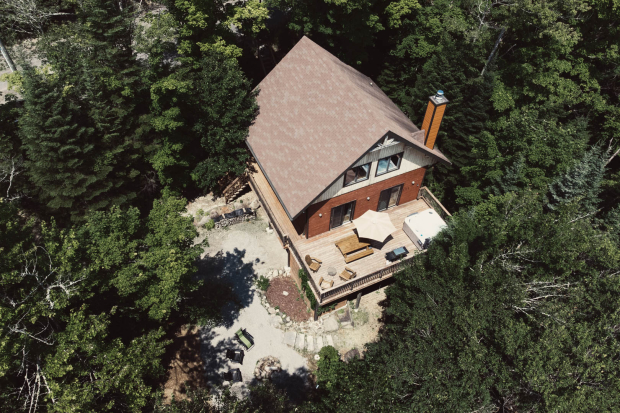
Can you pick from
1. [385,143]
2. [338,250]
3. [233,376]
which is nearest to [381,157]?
[385,143]

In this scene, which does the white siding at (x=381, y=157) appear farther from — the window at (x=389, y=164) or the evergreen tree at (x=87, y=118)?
the evergreen tree at (x=87, y=118)

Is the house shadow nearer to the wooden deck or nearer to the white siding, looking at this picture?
the wooden deck

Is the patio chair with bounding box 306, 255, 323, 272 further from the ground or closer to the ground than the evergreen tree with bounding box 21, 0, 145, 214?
closer to the ground

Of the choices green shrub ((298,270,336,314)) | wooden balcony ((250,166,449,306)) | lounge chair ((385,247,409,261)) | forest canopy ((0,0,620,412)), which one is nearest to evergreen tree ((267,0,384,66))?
forest canopy ((0,0,620,412))

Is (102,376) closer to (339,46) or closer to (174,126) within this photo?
(174,126)

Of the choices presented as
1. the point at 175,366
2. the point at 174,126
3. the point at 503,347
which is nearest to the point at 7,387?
the point at 175,366
